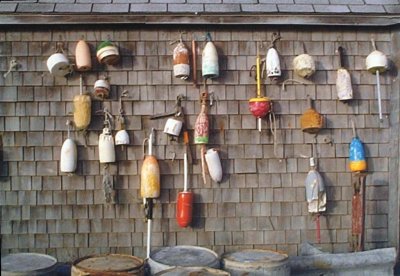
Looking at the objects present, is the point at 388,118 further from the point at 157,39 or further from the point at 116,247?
the point at 116,247

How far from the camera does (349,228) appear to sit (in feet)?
14.1

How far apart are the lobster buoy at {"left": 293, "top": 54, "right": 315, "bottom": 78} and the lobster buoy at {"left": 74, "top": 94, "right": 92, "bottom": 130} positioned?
7.08ft

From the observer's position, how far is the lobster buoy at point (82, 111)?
409cm

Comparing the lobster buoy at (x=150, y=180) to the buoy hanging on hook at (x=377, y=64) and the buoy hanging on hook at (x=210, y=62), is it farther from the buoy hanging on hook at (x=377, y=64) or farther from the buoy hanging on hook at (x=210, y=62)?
the buoy hanging on hook at (x=377, y=64)

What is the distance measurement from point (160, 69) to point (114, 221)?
5.35ft

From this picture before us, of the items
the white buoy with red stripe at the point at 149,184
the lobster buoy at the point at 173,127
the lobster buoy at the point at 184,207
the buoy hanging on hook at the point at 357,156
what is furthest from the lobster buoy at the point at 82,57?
the buoy hanging on hook at the point at 357,156

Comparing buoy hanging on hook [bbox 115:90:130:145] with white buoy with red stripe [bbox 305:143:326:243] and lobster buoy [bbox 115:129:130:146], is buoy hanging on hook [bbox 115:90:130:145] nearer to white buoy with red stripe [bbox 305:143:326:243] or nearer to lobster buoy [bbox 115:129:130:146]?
lobster buoy [bbox 115:129:130:146]

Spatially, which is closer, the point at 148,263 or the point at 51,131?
the point at 148,263

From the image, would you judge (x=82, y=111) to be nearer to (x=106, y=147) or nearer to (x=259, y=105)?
(x=106, y=147)

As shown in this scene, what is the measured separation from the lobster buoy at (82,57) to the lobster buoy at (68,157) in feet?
2.48

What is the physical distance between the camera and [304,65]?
13.7 ft

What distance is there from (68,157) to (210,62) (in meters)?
1.70

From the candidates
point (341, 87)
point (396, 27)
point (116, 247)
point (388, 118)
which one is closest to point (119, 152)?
point (116, 247)

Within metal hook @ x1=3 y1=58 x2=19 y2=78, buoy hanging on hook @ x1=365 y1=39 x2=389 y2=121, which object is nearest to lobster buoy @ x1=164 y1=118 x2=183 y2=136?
metal hook @ x1=3 y1=58 x2=19 y2=78
